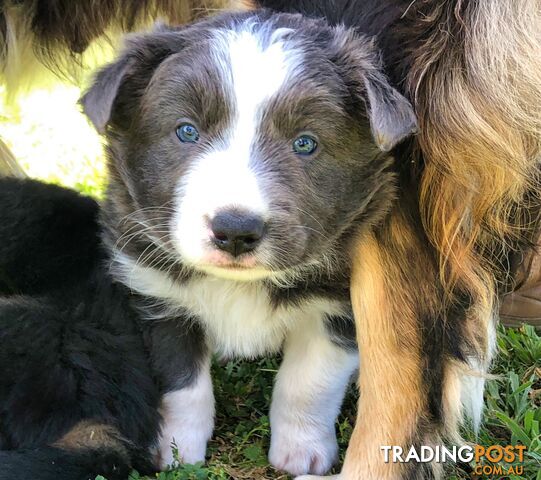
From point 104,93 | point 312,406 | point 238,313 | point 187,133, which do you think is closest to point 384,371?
point 312,406

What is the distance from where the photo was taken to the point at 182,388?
9.23 feet

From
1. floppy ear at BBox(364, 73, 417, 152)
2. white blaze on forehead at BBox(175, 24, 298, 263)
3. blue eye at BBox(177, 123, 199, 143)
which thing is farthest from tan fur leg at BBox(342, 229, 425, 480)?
blue eye at BBox(177, 123, 199, 143)

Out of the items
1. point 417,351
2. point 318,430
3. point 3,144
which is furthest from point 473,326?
point 3,144

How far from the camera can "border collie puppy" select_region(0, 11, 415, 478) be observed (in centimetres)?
226

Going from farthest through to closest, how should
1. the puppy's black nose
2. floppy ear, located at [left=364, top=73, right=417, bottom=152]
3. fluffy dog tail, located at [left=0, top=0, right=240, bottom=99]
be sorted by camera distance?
fluffy dog tail, located at [left=0, top=0, right=240, bottom=99] < floppy ear, located at [left=364, top=73, right=417, bottom=152] < the puppy's black nose

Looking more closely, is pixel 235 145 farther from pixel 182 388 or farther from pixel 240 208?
pixel 182 388

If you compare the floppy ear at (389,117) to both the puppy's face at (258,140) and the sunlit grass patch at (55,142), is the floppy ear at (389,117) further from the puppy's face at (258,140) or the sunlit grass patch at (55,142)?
the sunlit grass patch at (55,142)

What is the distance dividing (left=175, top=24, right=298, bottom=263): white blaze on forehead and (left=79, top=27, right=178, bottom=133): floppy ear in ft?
0.73

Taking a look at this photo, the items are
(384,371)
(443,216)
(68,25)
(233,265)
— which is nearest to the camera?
(233,265)

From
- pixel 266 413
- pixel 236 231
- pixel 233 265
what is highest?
pixel 236 231

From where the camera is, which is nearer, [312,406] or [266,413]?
[312,406]

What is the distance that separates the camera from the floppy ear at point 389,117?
2.25 meters

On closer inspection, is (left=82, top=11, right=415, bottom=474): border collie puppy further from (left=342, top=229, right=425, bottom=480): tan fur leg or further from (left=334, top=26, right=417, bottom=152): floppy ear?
(left=342, top=229, right=425, bottom=480): tan fur leg

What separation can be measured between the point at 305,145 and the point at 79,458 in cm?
111
